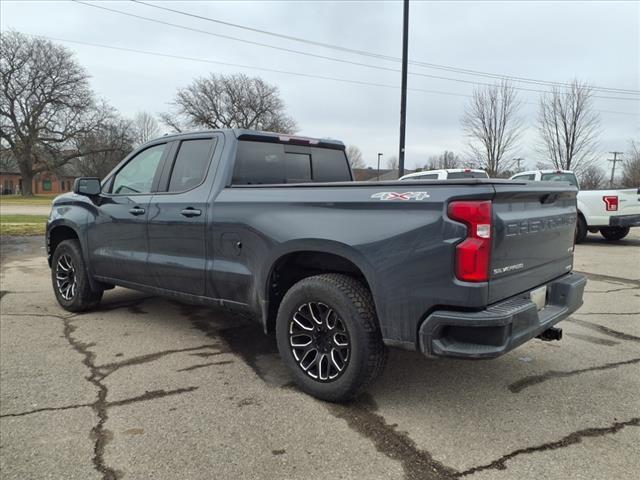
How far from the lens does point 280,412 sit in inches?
127

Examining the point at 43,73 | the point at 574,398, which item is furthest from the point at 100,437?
the point at 43,73

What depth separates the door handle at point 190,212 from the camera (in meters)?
4.12

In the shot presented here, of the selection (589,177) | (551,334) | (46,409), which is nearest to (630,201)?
(551,334)

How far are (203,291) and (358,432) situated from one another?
185cm

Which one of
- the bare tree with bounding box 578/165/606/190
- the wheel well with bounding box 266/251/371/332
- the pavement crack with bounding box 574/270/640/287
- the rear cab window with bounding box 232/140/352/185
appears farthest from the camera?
the bare tree with bounding box 578/165/606/190

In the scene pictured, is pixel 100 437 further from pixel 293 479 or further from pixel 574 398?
pixel 574 398

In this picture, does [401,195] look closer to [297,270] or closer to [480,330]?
[480,330]

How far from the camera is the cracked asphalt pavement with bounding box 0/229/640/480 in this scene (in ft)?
8.60

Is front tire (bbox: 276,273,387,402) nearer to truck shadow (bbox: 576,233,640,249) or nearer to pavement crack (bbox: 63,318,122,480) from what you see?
pavement crack (bbox: 63,318,122,480)

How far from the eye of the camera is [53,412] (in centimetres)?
323

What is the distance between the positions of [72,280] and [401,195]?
4473 mm

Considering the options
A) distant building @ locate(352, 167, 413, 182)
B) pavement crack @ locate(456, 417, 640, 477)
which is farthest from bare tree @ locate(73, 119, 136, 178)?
pavement crack @ locate(456, 417, 640, 477)

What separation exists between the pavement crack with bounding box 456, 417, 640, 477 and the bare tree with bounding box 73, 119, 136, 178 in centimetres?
5348

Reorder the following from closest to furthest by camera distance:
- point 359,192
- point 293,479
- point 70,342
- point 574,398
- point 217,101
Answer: point 293,479
point 359,192
point 574,398
point 70,342
point 217,101
